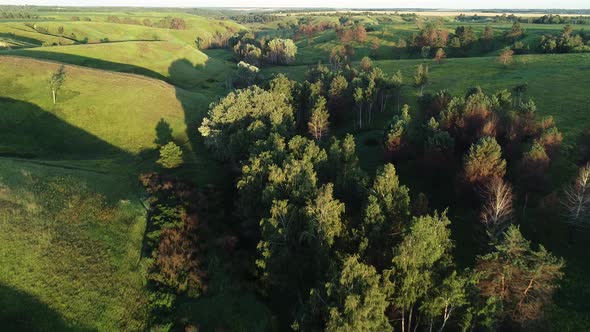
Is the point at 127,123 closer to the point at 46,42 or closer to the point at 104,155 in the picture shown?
the point at 104,155

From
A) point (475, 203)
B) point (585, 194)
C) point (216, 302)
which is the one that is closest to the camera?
point (216, 302)

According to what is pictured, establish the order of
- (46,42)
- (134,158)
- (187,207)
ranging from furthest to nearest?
(46,42) < (134,158) < (187,207)

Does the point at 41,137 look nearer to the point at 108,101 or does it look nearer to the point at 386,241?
the point at 108,101

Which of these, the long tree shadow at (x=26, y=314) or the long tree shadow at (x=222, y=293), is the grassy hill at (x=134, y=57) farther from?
the long tree shadow at (x=26, y=314)

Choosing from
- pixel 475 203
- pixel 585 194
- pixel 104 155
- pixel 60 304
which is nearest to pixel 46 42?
pixel 104 155

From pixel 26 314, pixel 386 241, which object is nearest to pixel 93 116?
pixel 26 314
